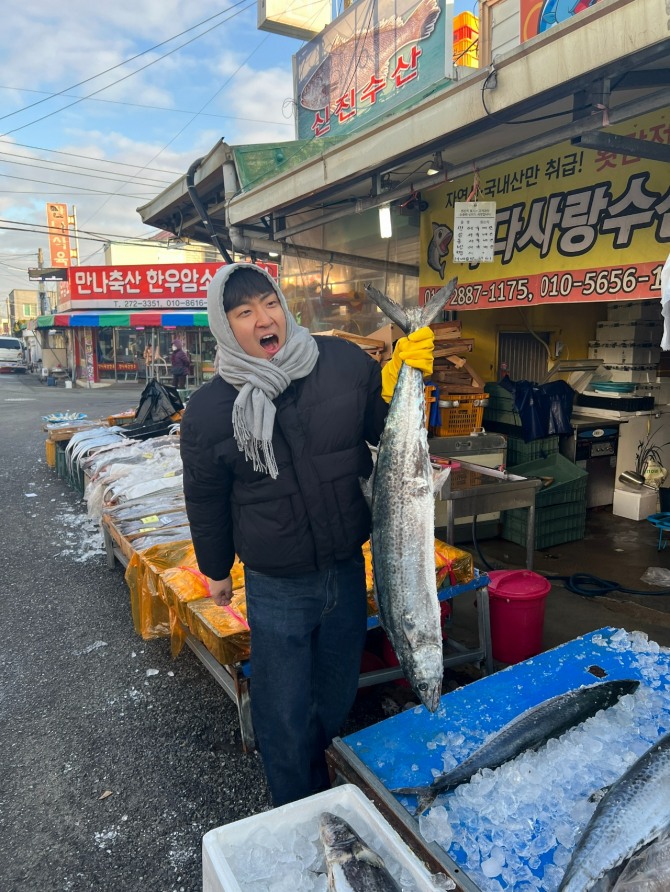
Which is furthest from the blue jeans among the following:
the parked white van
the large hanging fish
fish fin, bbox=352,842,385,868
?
the parked white van

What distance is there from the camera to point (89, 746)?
3.41 meters

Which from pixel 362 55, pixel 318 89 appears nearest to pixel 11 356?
pixel 318 89

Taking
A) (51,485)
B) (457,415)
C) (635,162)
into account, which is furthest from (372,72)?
(51,485)

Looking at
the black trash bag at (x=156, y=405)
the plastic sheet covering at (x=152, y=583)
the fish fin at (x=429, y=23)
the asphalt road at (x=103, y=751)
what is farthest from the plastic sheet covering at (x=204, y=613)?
the black trash bag at (x=156, y=405)

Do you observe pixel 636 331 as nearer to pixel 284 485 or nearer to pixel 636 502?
pixel 636 502

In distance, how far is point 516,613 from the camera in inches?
148

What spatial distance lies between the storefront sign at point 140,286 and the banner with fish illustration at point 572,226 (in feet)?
71.7

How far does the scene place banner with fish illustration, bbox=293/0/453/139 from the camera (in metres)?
5.12

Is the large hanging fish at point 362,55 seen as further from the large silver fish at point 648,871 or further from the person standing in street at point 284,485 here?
the large silver fish at point 648,871

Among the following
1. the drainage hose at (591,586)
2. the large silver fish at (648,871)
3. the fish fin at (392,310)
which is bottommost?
the drainage hose at (591,586)

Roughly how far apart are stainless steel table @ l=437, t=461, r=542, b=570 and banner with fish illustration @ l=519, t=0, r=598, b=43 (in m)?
3.59

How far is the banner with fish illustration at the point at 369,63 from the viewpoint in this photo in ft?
16.8

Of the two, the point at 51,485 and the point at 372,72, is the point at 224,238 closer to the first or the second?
the point at 372,72

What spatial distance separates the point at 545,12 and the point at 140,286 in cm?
2409
